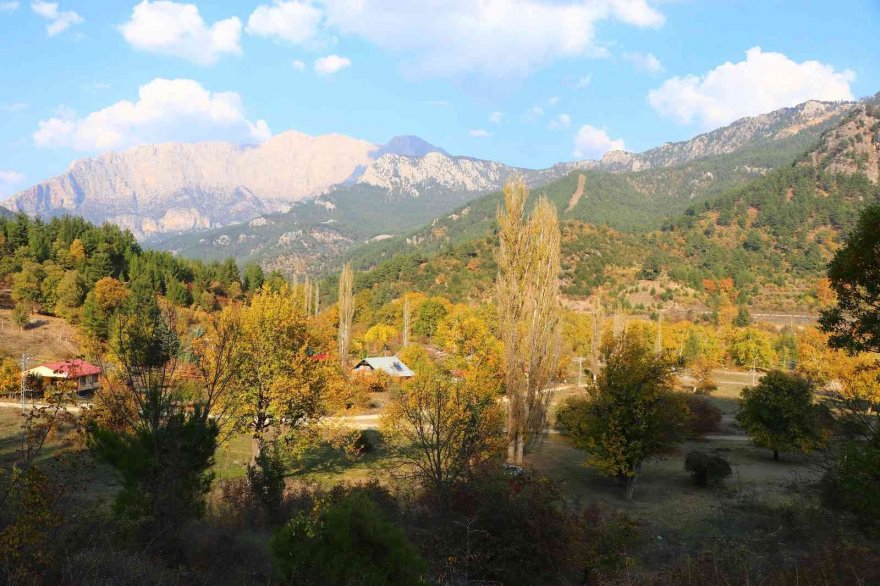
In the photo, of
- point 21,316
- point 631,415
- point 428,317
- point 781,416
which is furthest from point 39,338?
point 781,416

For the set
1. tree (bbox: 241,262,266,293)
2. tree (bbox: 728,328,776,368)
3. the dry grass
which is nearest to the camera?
the dry grass

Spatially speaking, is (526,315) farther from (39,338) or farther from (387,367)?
(39,338)

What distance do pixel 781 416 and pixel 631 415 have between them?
1377 cm

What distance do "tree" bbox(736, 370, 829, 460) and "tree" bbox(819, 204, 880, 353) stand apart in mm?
17614

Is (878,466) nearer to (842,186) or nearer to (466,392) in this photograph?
(466,392)

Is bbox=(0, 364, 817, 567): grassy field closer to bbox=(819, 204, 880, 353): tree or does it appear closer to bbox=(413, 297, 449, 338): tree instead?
bbox=(819, 204, 880, 353): tree

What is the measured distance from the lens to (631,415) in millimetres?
21938

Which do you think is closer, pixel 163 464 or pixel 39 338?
pixel 163 464

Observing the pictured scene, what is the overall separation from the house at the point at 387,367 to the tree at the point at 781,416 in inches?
1169

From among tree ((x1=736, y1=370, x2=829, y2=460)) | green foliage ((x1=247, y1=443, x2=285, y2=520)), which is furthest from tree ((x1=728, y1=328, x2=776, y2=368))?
green foliage ((x1=247, y1=443, x2=285, y2=520))

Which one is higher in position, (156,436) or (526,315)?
(526,315)

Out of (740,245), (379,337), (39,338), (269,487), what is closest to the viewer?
(269,487)

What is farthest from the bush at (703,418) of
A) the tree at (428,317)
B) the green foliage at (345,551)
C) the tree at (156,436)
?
the tree at (428,317)

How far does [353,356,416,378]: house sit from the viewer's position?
5153cm
